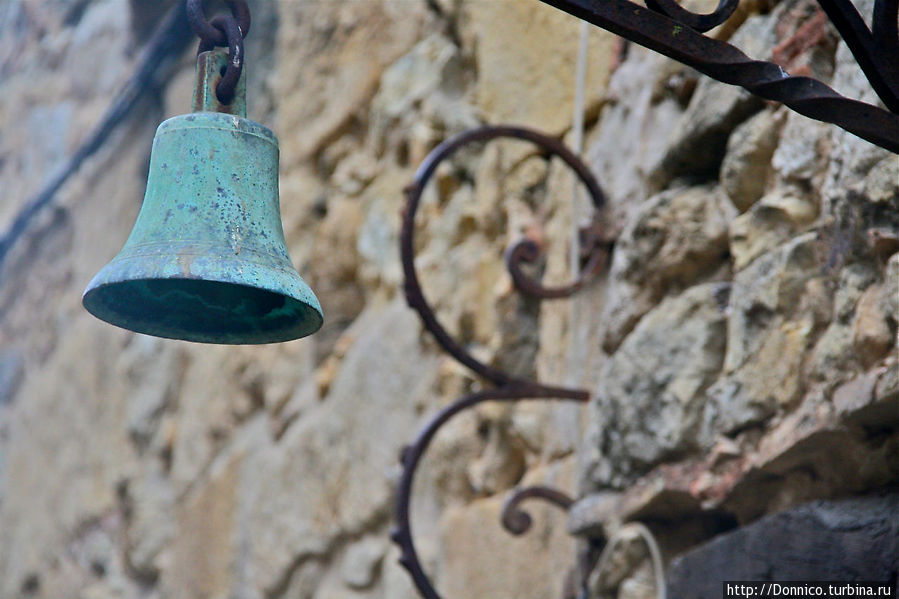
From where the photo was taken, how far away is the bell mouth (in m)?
1.09

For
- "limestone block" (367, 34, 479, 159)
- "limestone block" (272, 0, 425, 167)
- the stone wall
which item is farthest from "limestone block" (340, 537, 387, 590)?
"limestone block" (272, 0, 425, 167)

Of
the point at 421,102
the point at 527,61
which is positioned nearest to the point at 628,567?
the point at 527,61

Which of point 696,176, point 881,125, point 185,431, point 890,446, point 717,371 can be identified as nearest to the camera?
point 881,125

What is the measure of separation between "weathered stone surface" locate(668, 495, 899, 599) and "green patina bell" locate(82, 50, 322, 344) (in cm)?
41

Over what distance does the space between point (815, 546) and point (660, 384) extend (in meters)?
0.33

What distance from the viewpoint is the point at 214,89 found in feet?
3.36

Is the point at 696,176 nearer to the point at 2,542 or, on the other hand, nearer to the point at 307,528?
the point at 307,528

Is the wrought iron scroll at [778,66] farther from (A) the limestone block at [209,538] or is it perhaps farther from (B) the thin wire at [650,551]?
(A) the limestone block at [209,538]

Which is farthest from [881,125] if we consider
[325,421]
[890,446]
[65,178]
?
[65,178]

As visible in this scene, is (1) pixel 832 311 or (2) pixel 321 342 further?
(2) pixel 321 342

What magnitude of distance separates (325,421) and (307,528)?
186 mm

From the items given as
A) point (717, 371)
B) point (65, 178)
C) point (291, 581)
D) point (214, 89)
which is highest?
point (65, 178)

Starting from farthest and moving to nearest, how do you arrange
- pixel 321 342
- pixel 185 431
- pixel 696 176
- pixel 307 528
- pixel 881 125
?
pixel 185 431 → pixel 321 342 → pixel 307 528 → pixel 696 176 → pixel 881 125

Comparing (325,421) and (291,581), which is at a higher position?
(325,421)
